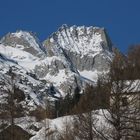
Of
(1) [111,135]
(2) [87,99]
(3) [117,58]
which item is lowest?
(1) [111,135]

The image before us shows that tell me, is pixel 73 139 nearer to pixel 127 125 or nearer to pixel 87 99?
pixel 87 99

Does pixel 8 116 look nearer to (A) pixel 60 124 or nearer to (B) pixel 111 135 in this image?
(B) pixel 111 135

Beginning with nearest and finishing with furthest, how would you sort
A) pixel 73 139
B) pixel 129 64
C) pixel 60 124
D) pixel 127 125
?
pixel 127 125
pixel 129 64
pixel 73 139
pixel 60 124

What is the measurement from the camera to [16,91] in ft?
108

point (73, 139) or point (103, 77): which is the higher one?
point (103, 77)

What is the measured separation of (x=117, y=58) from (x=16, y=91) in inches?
416

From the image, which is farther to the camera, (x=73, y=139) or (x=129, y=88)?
(x=73, y=139)

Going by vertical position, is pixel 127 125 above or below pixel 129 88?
below

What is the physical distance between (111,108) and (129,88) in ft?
3.86

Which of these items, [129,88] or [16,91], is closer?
[129,88]

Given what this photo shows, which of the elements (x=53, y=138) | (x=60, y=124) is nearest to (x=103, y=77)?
(x=53, y=138)

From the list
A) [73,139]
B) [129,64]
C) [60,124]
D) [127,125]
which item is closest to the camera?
[127,125]

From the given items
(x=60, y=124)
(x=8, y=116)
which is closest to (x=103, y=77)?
(x=8, y=116)

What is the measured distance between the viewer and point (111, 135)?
22766mm
